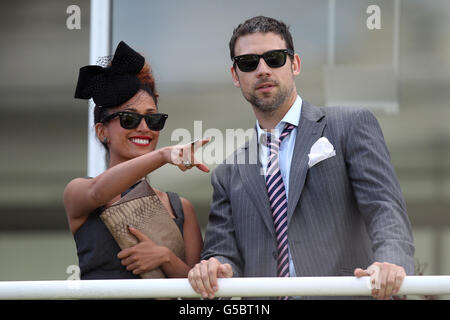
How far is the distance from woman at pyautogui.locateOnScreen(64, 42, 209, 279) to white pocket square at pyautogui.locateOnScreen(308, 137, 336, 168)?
0.47 meters

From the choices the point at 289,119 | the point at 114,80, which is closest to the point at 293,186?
the point at 289,119

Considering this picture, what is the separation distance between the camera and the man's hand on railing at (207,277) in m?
1.78

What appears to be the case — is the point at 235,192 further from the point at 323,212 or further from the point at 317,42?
the point at 317,42

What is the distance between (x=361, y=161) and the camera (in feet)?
6.81

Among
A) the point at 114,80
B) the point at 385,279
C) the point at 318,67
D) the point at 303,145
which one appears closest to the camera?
the point at 385,279

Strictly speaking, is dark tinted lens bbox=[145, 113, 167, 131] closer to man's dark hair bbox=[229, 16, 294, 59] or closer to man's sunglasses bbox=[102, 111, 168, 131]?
man's sunglasses bbox=[102, 111, 168, 131]

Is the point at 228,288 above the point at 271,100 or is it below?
below

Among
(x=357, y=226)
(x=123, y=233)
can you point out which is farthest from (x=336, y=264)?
(x=123, y=233)

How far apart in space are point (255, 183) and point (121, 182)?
1.35 ft

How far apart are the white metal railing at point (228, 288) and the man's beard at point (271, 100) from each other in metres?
0.64

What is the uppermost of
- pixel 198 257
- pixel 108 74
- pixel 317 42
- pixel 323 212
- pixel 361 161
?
pixel 317 42

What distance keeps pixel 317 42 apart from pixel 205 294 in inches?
89.6

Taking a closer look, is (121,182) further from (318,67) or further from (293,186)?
(318,67)

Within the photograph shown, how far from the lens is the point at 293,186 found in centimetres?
210
